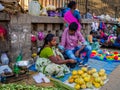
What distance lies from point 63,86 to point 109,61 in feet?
12.6

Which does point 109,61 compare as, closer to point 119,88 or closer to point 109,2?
point 119,88

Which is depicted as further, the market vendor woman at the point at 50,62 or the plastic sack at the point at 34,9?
the plastic sack at the point at 34,9

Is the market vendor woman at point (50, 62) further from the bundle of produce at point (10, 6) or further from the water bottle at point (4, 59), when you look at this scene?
the bundle of produce at point (10, 6)

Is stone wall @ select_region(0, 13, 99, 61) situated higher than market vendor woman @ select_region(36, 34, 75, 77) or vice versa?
stone wall @ select_region(0, 13, 99, 61)

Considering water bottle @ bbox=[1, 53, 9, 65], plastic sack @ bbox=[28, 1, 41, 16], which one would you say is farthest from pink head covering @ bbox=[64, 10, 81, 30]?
water bottle @ bbox=[1, 53, 9, 65]

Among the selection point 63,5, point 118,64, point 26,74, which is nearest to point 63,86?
point 26,74

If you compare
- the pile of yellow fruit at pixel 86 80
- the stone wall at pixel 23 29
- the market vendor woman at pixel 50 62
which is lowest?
the pile of yellow fruit at pixel 86 80

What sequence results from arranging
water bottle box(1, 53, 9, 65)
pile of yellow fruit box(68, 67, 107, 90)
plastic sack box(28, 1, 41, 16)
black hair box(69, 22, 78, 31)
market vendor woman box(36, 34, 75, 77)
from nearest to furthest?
1. pile of yellow fruit box(68, 67, 107, 90)
2. market vendor woman box(36, 34, 75, 77)
3. water bottle box(1, 53, 9, 65)
4. black hair box(69, 22, 78, 31)
5. plastic sack box(28, 1, 41, 16)

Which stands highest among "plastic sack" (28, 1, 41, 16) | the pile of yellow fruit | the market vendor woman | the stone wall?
"plastic sack" (28, 1, 41, 16)

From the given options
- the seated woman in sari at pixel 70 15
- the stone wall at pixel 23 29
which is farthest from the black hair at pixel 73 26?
the seated woman in sari at pixel 70 15

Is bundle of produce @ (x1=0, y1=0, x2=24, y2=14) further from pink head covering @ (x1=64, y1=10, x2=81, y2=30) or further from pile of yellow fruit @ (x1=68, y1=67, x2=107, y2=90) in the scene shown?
pink head covering @ (x1=64, y1=10, x2=81, y2=30)

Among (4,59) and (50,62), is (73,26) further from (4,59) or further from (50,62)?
(4,59)

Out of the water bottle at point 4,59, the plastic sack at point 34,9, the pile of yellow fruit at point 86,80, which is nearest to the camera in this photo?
the pile of yellow fruit at point 86,80

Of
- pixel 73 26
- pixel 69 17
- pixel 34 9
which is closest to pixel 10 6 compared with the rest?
pixel 34 9
